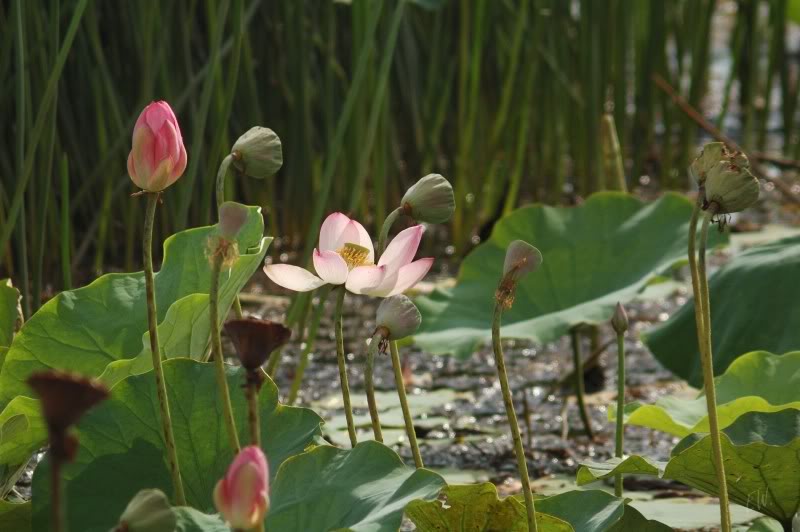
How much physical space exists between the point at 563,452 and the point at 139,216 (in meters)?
1.12

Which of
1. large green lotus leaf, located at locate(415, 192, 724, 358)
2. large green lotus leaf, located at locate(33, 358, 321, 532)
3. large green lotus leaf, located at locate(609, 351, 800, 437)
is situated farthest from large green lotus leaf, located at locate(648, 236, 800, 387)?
large green lotus leaf, located at locate(33, 358, 321, 532)

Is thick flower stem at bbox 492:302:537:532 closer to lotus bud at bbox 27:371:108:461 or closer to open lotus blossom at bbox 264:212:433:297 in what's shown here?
open lotus blossom at bbox 264:212:433:297

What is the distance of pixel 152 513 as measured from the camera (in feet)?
1.98

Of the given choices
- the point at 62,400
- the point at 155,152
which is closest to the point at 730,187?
the point at 155,152

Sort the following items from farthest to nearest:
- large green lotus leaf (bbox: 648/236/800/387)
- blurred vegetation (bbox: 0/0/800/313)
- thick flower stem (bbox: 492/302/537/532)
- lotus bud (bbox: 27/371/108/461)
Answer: blurred vegetation (bbox: 0/0/800/313)
large green lotus leaf (bbox: 648/236/800/387)
thick flower stem (bbox: 492/302/537/532)
lotus bud (bbox: 27/371/108/461)

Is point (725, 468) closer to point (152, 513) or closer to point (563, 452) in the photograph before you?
point (152, 513)

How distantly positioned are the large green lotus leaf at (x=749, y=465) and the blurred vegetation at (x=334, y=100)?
589 mm

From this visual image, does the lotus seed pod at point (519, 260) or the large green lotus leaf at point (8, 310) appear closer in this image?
the lotus seed pod at point (519, 260)

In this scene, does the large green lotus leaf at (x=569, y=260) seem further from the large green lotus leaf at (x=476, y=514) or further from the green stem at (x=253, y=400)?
the green stem at (x=253, y=400)

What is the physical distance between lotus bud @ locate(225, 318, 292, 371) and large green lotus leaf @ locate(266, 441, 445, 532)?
19cm

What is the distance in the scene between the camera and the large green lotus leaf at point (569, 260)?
1.63 meters

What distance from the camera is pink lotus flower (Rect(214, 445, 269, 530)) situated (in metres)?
0.54

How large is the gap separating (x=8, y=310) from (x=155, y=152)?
0.47 metres

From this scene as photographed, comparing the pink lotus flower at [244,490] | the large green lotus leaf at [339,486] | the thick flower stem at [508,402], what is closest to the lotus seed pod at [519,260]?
the thick flower stem at [508,402]
